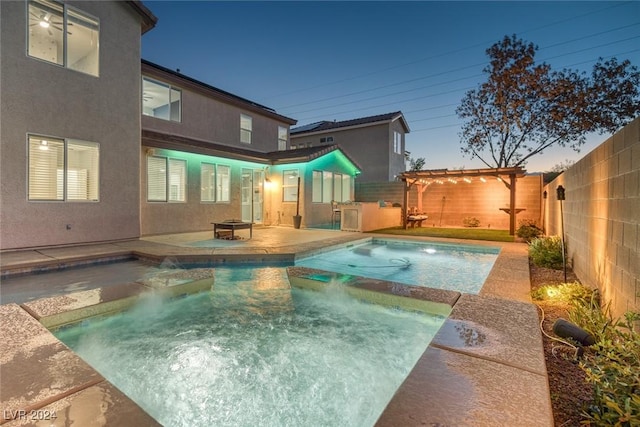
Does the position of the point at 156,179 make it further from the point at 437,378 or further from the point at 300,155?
the point at 437,378

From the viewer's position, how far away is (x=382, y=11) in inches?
781

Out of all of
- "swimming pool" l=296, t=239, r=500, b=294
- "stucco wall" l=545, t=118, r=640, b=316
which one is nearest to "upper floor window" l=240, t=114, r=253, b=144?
"swimming pool" l=296, t=239, r=500, b=294

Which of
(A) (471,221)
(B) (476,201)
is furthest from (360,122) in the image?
(A) (471,221)

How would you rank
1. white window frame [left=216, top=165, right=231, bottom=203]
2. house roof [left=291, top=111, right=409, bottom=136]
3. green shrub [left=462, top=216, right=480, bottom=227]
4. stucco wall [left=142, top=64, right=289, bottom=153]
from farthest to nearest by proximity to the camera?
house roof [left=291, top=111, right=409, bottom=136], green shrub [left=462, top=216, right=480, bottom=227], white window frame [left=216, top=165, right=231, bottom=203], stucco wall [left=142, top=64, right=289, bottom=153]

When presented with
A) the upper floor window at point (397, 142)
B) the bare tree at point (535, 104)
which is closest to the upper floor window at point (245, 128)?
the upper floor window at point (397, 142)

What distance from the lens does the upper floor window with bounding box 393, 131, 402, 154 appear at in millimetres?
21688

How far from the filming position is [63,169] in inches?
325

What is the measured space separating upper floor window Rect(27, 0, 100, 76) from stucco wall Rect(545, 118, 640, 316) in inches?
447

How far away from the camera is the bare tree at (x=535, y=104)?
16797mm

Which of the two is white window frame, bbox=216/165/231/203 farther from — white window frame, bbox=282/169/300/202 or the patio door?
white window frame, bbox=282/169/300/202

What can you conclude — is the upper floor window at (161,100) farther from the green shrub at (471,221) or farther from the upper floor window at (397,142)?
the upper floor window at (397,142)

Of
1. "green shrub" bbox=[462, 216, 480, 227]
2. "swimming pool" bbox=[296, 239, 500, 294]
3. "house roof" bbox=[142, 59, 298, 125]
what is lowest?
"swimming pool" bbox=[296, 239, 500, 294]

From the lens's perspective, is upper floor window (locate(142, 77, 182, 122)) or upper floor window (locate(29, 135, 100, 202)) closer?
upper floor window (locate(29, 135, 100, 202))

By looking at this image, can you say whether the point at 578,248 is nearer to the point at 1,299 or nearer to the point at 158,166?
the point at 1,299
